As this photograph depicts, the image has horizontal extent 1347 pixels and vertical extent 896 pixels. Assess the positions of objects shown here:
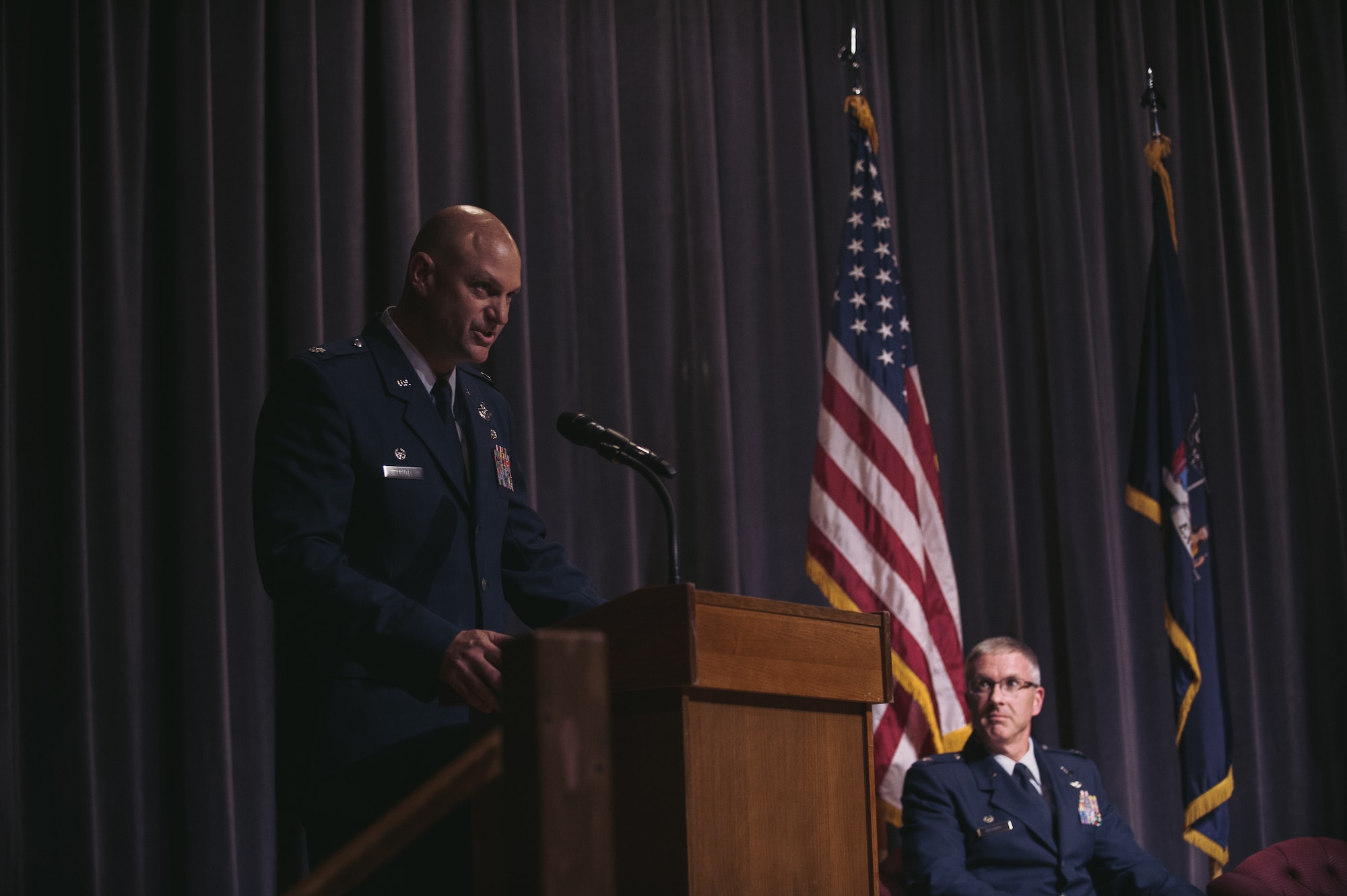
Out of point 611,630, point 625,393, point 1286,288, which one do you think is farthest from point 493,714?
point 1286,288

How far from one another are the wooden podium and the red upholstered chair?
2122 mm

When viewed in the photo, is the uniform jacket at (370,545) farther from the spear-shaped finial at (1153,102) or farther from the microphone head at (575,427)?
the spear-shaped finial at (1153,102)

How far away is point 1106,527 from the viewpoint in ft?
14.9

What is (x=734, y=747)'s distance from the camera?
5.38ft

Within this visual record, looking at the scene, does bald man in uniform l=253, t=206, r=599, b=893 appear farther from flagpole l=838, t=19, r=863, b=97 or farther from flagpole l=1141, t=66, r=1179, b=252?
flagpole l=1141, t=66, r=1179, b=252

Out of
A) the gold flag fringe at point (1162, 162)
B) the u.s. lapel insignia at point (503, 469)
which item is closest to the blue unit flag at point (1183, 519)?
the gold flag fringe at point (1162, 162)

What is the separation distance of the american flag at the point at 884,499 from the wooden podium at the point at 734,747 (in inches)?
81.6

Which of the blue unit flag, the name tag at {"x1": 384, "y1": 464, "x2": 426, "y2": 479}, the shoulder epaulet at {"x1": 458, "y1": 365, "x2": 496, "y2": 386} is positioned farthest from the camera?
the blue unit flag

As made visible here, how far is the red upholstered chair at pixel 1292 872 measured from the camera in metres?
3.47

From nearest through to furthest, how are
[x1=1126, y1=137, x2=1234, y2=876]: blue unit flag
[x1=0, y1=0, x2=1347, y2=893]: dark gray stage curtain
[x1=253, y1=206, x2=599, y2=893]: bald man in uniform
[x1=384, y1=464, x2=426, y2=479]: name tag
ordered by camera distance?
[x1=253, y1=206, x2=599, y2=893]: bald man in uniform → [x1=384, y1=464, x2=426, y2=479]: name tag → [x1=0, y1=0, x2=1347, y2=893]: dark gray stage curtain → [x1=1126, y1=137, x2=1234, y2=876]: blue unit flag

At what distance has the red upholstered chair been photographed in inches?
137

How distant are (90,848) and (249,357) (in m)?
1.33

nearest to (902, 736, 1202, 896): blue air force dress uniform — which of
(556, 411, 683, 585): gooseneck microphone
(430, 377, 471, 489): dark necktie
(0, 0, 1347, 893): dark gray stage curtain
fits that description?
(0, 0, 1347, 893): dark gray stage curtain

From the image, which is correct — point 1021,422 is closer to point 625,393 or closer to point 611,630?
point 625,393
